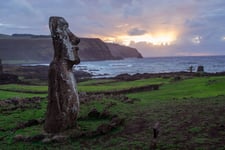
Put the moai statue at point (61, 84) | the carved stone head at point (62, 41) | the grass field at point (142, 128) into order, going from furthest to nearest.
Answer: the carved stone head at point (62, 41) → the moai statue at point (61, 84) → the grass field at point (142, 128)

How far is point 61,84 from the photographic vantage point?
11.9 m

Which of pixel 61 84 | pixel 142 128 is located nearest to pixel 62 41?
pixel 61 84

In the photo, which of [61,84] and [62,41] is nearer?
[61,84]

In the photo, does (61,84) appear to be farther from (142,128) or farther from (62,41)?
(142,128)

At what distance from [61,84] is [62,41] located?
1.58 meters

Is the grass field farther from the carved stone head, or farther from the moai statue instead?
the carved stone head

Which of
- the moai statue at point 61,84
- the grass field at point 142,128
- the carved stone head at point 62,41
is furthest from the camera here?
the carved stone head at point 62,41

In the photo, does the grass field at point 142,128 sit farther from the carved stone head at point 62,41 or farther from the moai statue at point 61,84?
the carved stone head at point 62,41

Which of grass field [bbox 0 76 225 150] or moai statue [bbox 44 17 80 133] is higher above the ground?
moai statue [bbox 44 17 80 133]

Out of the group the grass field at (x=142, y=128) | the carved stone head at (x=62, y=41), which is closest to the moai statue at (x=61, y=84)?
the carved stone head at (x=62, y=41)

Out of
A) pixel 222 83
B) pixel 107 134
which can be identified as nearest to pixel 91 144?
pixel 107 134

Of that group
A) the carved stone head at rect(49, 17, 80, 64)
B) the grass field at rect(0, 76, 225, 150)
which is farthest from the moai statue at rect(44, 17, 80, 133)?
the grass field at rect(0, 76, 225, 150)

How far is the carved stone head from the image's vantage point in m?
12.1

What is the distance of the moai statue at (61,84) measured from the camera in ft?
38.7
